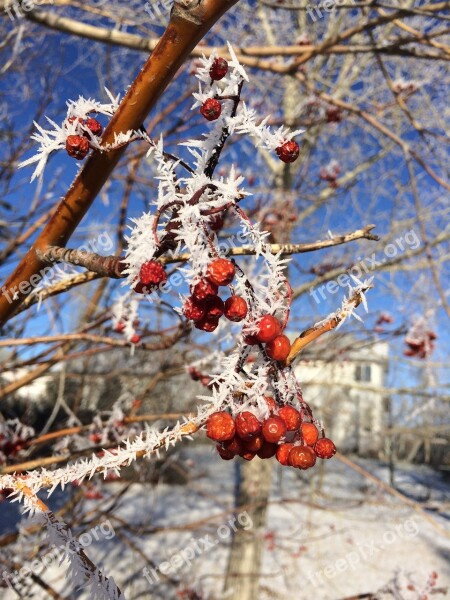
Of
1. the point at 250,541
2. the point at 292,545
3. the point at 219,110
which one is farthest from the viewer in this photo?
the point at 292,545

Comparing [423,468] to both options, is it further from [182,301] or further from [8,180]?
[182,301]

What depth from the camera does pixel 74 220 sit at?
759 millimetres

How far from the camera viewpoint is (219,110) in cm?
67

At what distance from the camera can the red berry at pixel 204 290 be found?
63 cm

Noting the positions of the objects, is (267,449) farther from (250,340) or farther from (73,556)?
(73,556)

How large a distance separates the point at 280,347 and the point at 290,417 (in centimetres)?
12

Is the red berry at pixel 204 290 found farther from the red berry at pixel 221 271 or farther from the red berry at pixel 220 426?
the red berry at pixel 220 426

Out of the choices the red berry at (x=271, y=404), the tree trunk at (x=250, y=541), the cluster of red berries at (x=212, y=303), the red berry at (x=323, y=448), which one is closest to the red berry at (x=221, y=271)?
the cluster of red berries at (x=212, y=303)

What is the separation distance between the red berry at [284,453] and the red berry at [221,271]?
30cm

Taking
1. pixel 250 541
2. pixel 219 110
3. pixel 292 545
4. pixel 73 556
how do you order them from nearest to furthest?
pixel 73 556, pixel 219 110, pixel 250 541, pixel 292 545

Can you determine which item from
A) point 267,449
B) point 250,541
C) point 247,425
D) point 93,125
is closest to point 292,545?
point 250,541

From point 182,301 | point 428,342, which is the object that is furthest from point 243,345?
point 428,342

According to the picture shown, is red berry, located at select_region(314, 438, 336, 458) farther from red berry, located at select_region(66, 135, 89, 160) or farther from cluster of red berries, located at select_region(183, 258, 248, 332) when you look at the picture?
red berry, located at select_region(66, 135, 89, 160)

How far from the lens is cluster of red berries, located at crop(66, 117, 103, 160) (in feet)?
2.23
